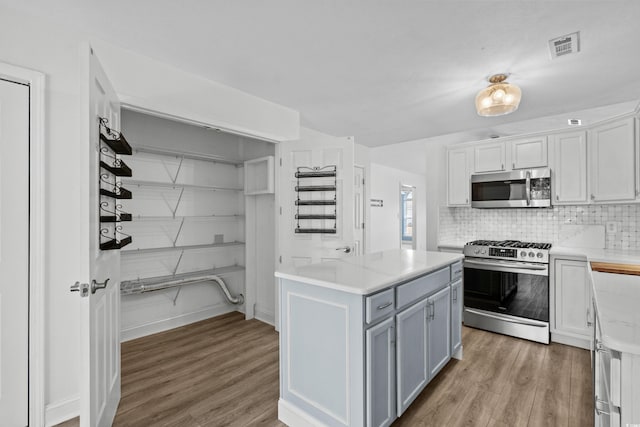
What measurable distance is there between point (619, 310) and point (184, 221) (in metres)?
3.85

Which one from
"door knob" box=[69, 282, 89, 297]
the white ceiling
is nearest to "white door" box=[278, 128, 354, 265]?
the white ceiling

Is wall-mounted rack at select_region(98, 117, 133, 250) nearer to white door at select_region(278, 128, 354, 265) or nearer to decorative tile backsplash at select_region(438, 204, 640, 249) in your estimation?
white door at select_region(278, 128, 354, 265)

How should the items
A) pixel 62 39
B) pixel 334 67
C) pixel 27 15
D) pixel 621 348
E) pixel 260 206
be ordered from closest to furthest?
pixel 621 348
pixel 27 15
pixel 62 39
pixel 334 67
pixel 260 206

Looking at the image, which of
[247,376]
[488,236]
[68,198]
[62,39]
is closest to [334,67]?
[62,39]

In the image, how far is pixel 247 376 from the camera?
255 cm

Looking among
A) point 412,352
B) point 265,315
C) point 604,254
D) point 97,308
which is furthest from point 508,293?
point 97,308

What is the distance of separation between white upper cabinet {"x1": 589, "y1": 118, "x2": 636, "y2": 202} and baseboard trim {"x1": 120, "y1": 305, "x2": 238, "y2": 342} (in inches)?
178

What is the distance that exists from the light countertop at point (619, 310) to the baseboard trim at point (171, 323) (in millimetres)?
3838

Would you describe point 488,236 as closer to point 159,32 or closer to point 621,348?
point 621,348

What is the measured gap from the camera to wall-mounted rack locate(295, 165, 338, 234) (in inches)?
129

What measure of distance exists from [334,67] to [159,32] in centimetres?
129

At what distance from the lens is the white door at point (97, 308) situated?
1.45 m

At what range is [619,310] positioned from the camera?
1236mm

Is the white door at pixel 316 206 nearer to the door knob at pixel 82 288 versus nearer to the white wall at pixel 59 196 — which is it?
the white wall at pixel 59 196
